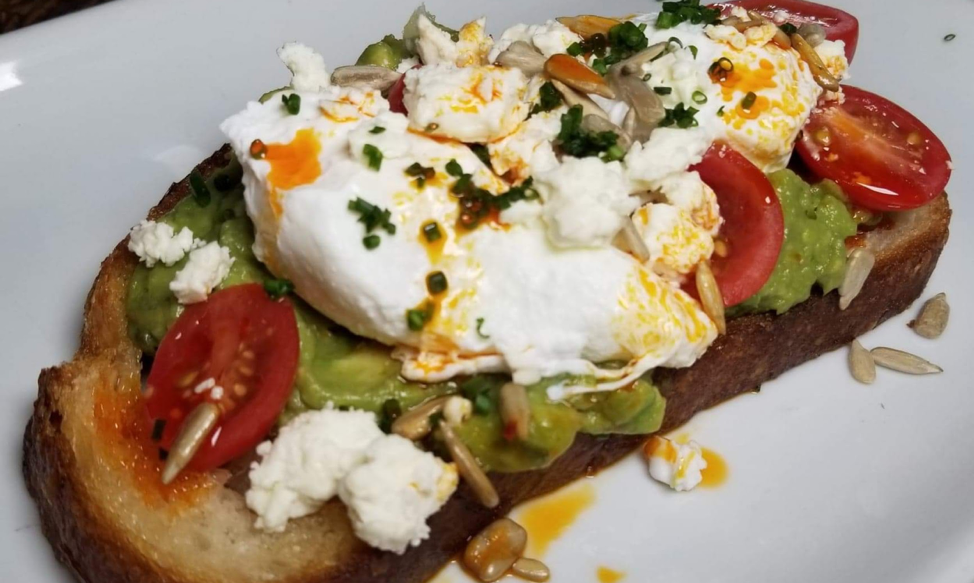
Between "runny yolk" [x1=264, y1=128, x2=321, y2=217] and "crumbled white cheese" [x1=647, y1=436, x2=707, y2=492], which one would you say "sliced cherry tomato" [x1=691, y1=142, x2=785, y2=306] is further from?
"runny yolk" [x1=264, y1=128, x2=321, y2=217]

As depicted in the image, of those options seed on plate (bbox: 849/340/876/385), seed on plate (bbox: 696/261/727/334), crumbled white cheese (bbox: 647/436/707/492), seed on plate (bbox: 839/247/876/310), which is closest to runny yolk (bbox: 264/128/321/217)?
seed on plate (bbox: 696/261/727/334)

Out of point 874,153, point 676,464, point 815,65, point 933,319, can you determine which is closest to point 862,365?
point 933,319

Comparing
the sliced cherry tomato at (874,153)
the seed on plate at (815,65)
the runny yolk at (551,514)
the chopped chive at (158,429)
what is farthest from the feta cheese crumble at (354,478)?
the seed on plate at (815,65)

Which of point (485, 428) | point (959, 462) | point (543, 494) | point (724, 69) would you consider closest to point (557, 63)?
point (724, 69)

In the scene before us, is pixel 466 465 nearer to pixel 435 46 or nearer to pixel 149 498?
pixel 149 498

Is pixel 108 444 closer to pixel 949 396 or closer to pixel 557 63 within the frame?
pixel 557 63
